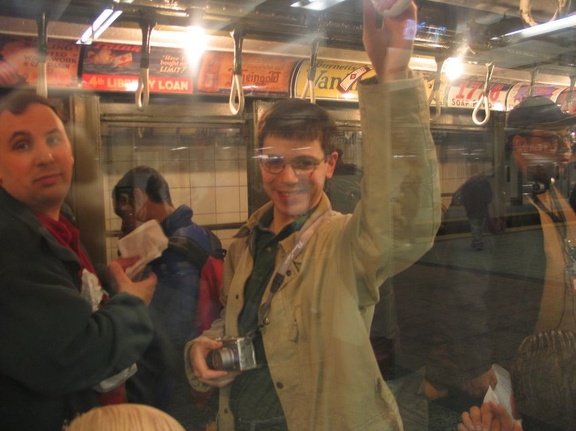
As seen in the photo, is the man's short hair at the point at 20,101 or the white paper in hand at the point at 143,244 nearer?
the man's short hair at the point at 20,101

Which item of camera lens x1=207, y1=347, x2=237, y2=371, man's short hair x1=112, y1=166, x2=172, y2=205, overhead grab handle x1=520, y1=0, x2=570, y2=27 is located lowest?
camera lens x1=207, y1=347, x2=237, y2=371

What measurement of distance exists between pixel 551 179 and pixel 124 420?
1.56 m

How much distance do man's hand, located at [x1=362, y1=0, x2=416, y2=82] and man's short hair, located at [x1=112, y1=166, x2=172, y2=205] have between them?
49 cm

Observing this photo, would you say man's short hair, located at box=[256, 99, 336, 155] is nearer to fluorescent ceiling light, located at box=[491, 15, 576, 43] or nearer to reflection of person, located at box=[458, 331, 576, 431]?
fluorescent ceiling light, located at box=[491, 15, 576, 43]

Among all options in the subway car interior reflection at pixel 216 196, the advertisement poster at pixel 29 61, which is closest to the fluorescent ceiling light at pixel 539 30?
the subway car interior reflection at pixel 216 196

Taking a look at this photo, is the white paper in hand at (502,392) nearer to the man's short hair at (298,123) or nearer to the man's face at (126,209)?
the man's short hair at (298,123)

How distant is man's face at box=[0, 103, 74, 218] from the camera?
0.86 meters

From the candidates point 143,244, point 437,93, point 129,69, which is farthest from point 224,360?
point 437,93

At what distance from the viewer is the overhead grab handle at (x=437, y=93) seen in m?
1.39

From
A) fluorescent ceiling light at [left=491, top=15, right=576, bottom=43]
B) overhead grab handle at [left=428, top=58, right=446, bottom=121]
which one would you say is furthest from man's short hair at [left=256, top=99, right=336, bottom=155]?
fluorescent ceiling light at [left=491, top=15, right=576, bottom=43]

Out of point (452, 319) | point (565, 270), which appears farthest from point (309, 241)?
point (452, 319)

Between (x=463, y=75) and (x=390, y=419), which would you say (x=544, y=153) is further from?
(x=390, y=419)

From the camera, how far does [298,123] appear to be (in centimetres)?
112

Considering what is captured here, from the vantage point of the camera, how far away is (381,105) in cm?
104
